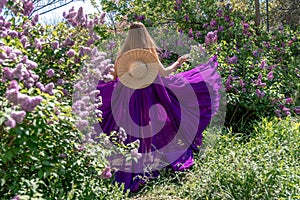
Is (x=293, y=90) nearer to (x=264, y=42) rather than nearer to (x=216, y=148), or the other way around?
(x=264, y=42)

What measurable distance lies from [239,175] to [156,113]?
3.82 ft

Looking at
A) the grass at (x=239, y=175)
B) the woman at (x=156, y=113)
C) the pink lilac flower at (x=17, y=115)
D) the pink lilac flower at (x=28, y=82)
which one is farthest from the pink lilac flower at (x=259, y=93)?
the pink lilac flower at (x=17, y=115)

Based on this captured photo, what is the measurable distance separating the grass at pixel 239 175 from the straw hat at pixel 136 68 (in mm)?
854

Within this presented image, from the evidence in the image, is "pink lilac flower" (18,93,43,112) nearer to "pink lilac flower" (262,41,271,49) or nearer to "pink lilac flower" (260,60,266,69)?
"pink lilac flower" (260,60,266,69)

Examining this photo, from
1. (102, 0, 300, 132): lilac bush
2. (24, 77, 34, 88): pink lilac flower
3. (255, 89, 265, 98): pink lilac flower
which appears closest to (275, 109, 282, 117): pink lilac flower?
(102, 0, 300, 132): lilac bush

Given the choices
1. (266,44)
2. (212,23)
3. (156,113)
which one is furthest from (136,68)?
(266,44)

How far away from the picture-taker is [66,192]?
2.38m

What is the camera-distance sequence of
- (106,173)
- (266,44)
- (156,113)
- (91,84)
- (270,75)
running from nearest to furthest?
(106,173) → (91,84) → (156,113) → (270,75) → (266,44)

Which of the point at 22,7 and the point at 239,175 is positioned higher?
the point at 22,7

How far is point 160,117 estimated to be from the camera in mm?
3930

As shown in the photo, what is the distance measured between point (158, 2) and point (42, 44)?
14.6 ft

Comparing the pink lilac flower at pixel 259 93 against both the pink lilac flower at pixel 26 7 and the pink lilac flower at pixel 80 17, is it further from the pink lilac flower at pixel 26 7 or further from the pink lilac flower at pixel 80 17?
the pink lilac flower at pixel 26 7

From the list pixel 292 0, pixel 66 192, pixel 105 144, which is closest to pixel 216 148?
pixel 105 144

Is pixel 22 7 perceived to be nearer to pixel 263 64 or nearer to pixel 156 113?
pixel 156 113
